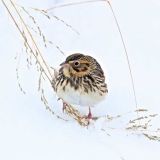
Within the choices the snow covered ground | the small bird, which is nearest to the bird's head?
the small bird

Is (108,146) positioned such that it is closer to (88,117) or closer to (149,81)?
(88,117)

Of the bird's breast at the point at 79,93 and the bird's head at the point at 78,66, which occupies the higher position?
the bird's head at the point at 78,66

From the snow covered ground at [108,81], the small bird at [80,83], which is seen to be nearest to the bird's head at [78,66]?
the small bird at [80,83]

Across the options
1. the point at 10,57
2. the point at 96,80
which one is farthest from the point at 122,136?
the point at 10,57

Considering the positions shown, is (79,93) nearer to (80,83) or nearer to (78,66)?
(80,83)

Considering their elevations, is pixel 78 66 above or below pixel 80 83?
above

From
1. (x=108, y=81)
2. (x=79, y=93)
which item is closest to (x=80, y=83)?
(x=79, y=93)

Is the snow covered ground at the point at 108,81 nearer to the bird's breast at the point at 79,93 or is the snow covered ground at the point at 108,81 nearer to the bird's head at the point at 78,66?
the bird's breast at the point at 79,93
